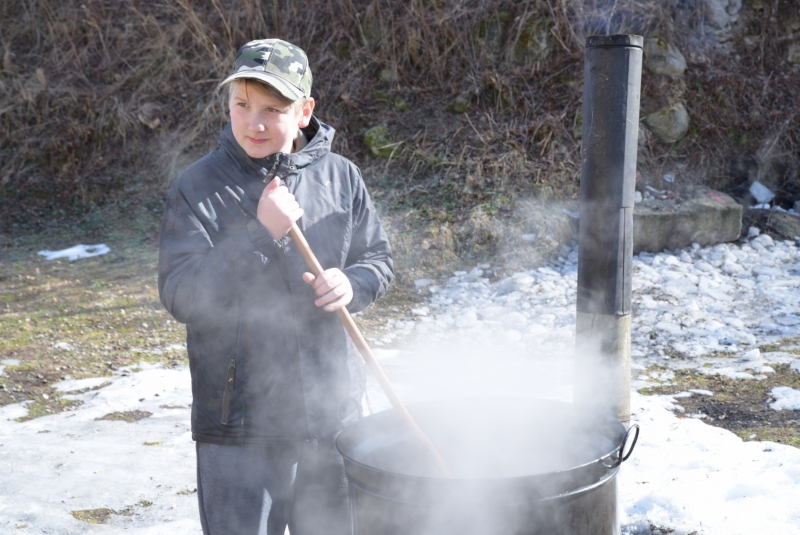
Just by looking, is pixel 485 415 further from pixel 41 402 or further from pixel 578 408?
pixel 41 402

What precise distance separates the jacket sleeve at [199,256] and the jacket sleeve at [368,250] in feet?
1.14

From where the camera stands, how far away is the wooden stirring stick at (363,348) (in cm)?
205

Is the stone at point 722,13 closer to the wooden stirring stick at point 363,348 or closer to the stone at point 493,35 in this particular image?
the stone at point 493,35

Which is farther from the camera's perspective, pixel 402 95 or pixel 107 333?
pixel 402 95

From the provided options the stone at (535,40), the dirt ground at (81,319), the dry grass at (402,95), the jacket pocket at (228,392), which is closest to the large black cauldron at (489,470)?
the jacket pocket at (228,392)

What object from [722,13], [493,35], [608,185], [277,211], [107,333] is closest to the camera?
[277,211]

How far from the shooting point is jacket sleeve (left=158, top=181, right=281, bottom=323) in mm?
2021

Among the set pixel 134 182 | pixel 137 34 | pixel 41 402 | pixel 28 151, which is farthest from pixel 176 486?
pixel 137 34

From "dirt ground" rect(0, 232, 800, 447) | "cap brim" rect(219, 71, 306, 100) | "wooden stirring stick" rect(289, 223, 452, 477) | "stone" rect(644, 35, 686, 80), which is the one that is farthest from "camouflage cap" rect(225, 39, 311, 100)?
"stone" rect(644, 35, 686, 80)

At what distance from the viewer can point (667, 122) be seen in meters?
8.39

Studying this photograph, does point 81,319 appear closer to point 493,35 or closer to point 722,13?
point 493,35

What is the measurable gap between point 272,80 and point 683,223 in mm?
6000

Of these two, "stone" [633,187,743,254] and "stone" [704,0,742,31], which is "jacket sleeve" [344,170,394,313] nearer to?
"stone" [633,187,743,254]

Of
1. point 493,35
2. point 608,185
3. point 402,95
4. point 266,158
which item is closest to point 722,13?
point 493,35
